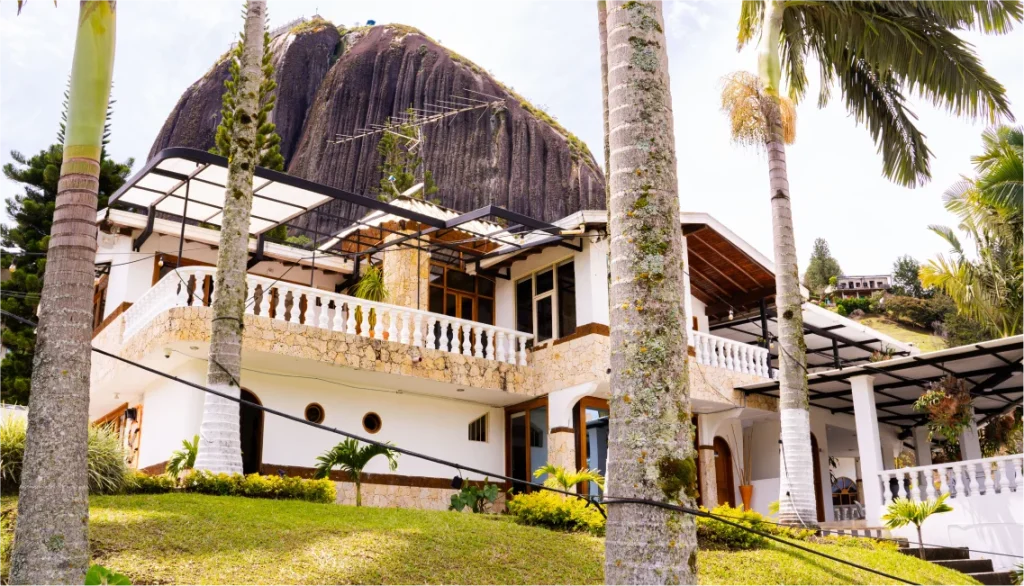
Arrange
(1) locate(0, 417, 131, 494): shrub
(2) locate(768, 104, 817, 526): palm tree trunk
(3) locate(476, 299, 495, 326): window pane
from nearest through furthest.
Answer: (1) locate(0, 417, 131, 494): shrub
(2) locate(768, 104, 817, 526): palm tree trunk
(3) locate(476, 299, 495, 326): window pane

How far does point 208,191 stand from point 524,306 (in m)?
7.40

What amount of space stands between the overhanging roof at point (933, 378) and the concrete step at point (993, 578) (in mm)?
3537

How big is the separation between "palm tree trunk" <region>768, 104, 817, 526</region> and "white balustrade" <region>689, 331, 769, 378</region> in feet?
14.6

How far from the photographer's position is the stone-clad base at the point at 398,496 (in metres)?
16.0

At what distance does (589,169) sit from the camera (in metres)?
51.4

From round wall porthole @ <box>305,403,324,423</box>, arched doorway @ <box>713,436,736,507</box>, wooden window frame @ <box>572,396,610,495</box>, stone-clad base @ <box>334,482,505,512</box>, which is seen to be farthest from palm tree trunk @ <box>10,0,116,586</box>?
arched doorway @ <box>713,436,736,507</box>

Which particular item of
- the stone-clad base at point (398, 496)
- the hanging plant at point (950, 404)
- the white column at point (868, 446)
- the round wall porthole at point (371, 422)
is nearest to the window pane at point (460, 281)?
the round wall porthole at point (371, 422)

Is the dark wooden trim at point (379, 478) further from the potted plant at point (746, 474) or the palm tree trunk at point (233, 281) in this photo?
the potted plant at point (746, 474)

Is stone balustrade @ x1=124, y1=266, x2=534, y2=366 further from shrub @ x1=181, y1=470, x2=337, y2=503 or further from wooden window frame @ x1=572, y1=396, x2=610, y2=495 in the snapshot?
shrub @ x1=181, y1=470, x2=337, y2=503

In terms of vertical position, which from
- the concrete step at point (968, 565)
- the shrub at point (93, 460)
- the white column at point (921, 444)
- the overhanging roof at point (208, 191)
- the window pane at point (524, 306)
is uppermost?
the overhanging roof at point (208, 191)

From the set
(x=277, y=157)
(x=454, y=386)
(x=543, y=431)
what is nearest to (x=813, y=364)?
(x=543, y=431)

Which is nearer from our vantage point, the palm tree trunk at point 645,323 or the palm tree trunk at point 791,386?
the palm tree trunk at point 645,323

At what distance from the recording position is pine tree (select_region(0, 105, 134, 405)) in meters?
23.2

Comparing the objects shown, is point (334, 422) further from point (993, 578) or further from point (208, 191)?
point (993, 578)
